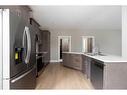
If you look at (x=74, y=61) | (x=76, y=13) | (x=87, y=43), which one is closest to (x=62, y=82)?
(x=74, y=61)

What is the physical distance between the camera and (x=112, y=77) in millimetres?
2635

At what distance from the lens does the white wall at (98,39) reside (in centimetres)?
989

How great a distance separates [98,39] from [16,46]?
8.68m

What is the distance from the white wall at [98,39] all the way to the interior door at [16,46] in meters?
7.84

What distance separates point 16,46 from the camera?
1872 millimetres

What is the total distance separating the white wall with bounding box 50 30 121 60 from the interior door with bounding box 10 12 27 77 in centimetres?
784

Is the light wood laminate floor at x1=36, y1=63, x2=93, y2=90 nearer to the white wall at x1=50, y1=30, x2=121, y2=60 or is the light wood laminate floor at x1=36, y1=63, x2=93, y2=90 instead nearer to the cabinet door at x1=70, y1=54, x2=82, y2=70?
the cabinet door at x1=70, y1=54, x2=82, y2=70

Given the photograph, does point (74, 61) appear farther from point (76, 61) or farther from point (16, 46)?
point (16, 46)

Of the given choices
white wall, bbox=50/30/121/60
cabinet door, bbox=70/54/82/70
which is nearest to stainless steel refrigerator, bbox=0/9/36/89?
cabinet door, bbox=70/54/82/70

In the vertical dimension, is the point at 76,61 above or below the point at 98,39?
below

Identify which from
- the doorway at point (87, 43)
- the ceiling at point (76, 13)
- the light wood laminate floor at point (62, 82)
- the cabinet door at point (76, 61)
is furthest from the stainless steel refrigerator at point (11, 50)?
the doorway at point (87, 43)

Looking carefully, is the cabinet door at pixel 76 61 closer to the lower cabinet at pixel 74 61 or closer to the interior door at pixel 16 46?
the lower cabinet at pixel 74 61

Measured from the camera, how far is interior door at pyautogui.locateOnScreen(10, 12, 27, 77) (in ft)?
5.73
